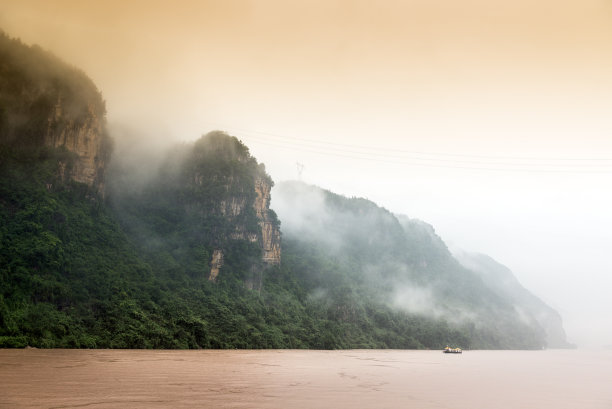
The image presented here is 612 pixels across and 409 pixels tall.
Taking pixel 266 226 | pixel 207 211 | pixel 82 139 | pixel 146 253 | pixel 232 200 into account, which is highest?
pixel 82 139

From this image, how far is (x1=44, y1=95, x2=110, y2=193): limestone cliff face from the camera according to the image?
8719 cm

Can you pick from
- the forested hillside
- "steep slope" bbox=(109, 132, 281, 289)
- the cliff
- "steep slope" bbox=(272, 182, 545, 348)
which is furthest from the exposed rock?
→ "steep slope" bbox=(272, 182, 545, 348)

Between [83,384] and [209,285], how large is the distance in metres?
82.9

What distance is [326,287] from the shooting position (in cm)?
14500

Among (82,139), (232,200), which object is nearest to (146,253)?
(232,200)

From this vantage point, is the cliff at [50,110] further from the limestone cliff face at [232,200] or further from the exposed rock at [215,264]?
the exposed rock at [215,264]

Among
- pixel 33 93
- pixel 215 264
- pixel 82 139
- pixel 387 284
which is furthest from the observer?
pixel 387 284

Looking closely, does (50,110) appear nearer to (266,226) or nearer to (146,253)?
(146,253)

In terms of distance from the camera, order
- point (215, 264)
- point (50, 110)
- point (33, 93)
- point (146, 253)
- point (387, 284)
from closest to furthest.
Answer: point (50, 110) → point (33, 93) → point (146, 253) → point (215, 264) → point (387, 284)

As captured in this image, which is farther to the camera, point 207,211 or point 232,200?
point 232,200

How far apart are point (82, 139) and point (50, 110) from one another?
751cm

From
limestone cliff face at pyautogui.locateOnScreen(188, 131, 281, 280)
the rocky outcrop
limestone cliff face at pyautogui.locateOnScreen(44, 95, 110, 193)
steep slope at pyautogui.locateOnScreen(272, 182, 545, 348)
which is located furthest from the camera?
steep slope at pyautogui.locateOnScreen(272, 182, 545, 348)

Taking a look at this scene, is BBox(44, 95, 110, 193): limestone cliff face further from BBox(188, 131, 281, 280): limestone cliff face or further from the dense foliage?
BBox(188, 131, 281, 280): limestone cliff face

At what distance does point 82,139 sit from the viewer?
9112 cm
